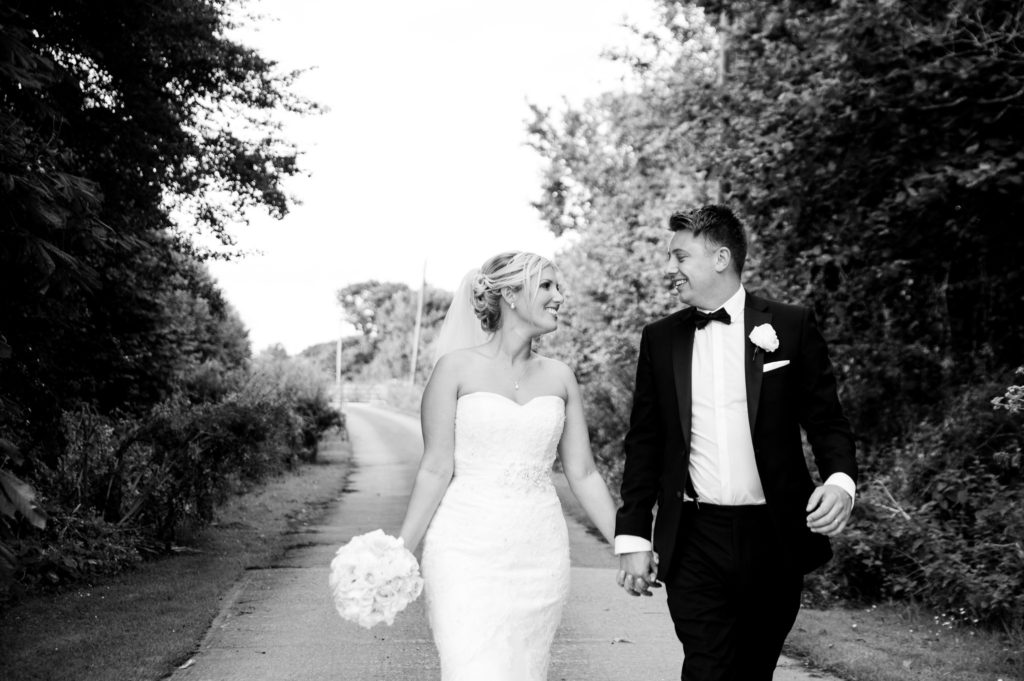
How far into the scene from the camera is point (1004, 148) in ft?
33.7

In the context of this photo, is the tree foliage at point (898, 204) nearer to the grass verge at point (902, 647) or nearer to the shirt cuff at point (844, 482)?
the grass verge at point (902, 647)

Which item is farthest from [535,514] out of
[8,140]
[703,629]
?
[8,140]

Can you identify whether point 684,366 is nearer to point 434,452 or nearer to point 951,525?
point 434,452

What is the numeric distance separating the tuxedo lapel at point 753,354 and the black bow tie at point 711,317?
75mm

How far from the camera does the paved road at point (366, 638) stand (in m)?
7.33

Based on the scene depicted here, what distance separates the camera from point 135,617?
9.12 metres

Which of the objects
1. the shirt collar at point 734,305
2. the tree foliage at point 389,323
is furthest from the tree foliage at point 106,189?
the tree foliage at point 389,323

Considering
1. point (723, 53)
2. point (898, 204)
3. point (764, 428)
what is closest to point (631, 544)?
point (764, 428)

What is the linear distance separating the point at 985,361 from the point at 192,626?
28.3ft

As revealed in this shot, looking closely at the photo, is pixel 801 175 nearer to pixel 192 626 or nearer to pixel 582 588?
pixel 582 588

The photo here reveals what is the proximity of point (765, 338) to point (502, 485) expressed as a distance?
4.46ft

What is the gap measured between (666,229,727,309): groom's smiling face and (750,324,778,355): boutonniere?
0.92 feet

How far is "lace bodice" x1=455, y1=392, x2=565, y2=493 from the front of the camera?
15.7 feet

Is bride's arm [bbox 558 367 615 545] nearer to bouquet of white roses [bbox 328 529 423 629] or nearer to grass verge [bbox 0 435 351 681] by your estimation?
bouquet of white roses [bbox 328 529 423 629]
